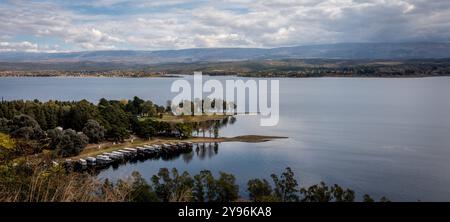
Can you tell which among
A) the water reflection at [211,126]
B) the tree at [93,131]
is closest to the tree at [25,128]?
the tree at [93,131]

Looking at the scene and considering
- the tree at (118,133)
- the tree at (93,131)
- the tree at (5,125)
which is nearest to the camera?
the tree at (5,125)

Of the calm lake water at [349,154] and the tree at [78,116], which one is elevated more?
the tree at [78,116]

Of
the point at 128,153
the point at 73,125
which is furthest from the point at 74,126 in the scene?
the point at 128,153

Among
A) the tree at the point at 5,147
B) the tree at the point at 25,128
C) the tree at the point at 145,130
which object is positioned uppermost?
the tree at the point at 5,147

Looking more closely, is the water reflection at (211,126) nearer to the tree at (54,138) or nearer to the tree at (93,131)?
the tree at (93,131)
